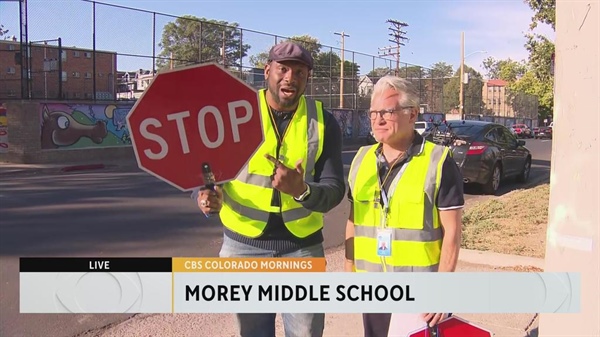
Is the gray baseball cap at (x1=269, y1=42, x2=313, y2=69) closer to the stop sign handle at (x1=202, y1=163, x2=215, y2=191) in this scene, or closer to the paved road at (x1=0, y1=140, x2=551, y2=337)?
the stop sign handle at (x1=202, y1=163, x2=215, y2=191)

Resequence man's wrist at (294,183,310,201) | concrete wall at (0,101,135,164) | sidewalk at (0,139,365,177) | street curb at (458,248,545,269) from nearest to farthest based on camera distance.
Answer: man's wrist at (294,183,310,201)
street curb at (458,248,545,269)
sidewalk at (0,139,365,177)
concrete wall at (0,101,135,164)

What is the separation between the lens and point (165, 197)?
25.0ft

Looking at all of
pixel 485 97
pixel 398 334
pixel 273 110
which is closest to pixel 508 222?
pixel 485 97

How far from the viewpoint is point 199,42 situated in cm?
201

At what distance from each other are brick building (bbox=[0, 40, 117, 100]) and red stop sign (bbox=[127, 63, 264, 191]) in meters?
0.96

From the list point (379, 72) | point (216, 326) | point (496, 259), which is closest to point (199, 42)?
point (379, 72)

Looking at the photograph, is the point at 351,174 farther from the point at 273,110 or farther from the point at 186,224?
the point at 186,224

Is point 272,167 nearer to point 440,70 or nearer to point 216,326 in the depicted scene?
point 440,70

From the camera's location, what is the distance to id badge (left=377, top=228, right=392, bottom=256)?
1961 millimetres

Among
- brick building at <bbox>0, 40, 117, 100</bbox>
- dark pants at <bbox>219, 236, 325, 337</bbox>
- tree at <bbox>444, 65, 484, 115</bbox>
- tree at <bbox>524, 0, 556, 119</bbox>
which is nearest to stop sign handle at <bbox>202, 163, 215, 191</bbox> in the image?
dark pants at <bbox>219, 236, 325, 337</bbox>

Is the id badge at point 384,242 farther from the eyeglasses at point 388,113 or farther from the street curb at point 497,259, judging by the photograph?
the street curb at point 497,259

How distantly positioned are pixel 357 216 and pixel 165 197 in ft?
19.6

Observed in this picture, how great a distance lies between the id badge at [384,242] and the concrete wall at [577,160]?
0.72 meters

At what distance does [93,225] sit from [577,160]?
5.29 m
